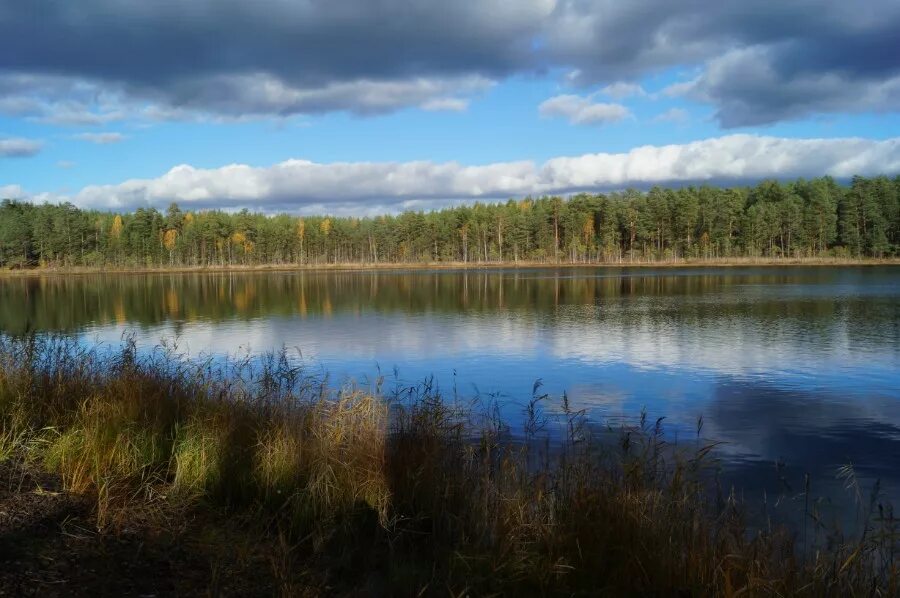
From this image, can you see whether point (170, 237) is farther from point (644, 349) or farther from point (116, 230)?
point (644, 349)

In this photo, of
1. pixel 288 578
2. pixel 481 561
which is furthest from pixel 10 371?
pixel 481 561

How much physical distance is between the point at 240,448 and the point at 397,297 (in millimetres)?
46731

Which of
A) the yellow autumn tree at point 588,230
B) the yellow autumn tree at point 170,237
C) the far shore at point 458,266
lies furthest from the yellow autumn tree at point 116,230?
the yellow autumn tree at point 588,230

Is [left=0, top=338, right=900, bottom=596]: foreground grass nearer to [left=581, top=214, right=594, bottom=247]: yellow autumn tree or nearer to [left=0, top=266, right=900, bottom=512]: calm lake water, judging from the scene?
[left=0, top=266, right=900, bottom=512]: calm lake water

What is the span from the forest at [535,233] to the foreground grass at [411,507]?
418 ft

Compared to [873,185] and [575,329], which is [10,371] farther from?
[873,185]

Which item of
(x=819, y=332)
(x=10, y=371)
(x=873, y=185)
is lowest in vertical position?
(x=819, y=332)

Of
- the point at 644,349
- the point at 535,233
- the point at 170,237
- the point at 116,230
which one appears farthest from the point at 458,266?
the point at 644,349

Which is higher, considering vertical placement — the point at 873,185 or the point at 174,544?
the point at 873,185

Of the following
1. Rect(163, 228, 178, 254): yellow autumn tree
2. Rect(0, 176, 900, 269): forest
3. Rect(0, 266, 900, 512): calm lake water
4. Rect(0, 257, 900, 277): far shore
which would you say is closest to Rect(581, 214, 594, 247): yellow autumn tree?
Rect(0, 176, 900, 269): forest

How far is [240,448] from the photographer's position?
8.69 metres

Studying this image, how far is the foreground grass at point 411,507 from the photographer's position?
19.6 ft

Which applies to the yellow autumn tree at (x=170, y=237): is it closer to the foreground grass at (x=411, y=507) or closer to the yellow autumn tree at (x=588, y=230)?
the yellow autumn tree at (x=588, y=230)

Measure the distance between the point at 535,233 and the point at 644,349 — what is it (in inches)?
4914
